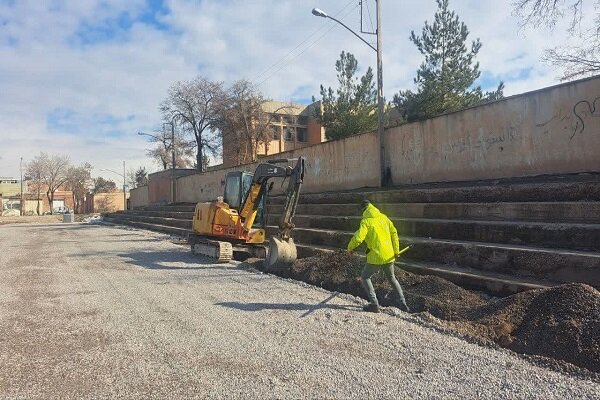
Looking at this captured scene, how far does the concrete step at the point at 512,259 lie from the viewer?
7.44 m

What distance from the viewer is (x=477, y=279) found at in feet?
27.2

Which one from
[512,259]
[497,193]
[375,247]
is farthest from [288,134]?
[375,247]

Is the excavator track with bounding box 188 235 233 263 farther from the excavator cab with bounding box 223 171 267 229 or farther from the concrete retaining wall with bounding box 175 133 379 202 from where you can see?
the concrete retaining wall with bounding box 175 133 379 202

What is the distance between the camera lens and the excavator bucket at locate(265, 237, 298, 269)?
37.4ft

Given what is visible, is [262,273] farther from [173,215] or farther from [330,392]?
[173,215]

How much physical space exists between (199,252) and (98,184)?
97.1m

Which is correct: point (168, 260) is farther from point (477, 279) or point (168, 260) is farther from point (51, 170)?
point (51, 170)

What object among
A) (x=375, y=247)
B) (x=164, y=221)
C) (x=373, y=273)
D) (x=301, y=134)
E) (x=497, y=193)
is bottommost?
(x=373, y=273)

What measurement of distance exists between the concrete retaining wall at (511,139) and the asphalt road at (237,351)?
7.33 metres

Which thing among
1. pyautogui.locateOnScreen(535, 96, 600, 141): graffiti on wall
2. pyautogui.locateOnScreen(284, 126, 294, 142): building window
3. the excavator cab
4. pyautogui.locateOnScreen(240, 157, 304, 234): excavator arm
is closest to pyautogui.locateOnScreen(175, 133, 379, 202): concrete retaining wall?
the excavator cab

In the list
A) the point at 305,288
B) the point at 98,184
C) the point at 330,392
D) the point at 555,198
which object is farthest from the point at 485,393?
the point at 98,184

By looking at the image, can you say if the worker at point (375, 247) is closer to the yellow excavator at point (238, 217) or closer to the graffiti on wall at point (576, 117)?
the yellow excavator at point (238, 217)

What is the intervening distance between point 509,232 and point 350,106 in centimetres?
3075

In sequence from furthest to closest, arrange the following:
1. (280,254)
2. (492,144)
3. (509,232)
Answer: (492,144) < (280,254) < (509,232)
